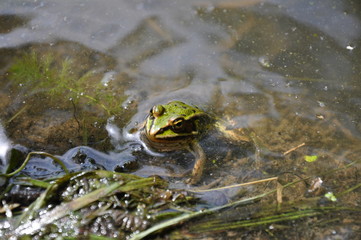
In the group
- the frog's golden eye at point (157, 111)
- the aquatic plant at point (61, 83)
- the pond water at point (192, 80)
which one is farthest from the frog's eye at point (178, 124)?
the aquatic plant at point (61, 83)

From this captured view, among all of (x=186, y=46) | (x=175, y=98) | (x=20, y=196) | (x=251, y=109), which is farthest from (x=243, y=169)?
(x=20, y=196)

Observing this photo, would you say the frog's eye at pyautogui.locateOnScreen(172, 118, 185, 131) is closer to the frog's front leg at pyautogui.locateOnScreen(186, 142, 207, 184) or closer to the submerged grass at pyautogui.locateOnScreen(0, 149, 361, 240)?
the frog's front leg at pyautogui.locateOnScreen(186, 142, 207, 184)

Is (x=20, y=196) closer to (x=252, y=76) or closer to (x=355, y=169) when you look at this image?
(x=252, y=76)

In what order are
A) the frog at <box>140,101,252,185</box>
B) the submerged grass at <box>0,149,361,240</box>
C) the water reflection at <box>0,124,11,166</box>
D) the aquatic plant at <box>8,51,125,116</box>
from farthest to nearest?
the aquatic plant at <box>8,51,125,116</box>
the frog at <box>140,101,252,185</box>
the water reflection at <box>0,124,11,166</box>
the submerged grass at <box>0,149,361,240</box>

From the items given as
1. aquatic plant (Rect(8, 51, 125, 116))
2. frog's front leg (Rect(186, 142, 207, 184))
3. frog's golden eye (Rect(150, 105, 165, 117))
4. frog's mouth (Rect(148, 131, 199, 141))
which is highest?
frog's golden eye (Rect(150, 105, 165, 117))

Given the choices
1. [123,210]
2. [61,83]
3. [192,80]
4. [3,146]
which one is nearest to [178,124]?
[192,80]

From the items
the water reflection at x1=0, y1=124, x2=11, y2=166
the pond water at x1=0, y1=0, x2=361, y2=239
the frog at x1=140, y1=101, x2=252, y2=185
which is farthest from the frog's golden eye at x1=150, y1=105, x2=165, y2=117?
the water reflection at x1=0, y1=124, x2=11, y2=166

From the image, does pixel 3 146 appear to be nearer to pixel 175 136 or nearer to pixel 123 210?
pixel 123 210
